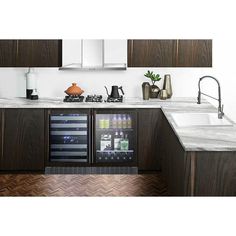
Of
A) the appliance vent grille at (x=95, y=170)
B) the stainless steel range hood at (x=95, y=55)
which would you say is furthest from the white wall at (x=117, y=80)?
the appliance vent grille at (x=95, y=170)

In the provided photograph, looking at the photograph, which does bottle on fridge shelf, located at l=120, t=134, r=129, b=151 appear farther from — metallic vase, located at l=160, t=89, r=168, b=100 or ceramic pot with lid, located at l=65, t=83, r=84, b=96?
ceramic pot with lid, located at l=65, t=83, r=84, b=96

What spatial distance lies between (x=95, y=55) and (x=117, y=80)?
537mm

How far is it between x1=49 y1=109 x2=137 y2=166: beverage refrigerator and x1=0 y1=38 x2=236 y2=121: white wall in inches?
22.6

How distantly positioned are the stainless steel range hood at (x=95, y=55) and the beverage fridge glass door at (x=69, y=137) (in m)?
0.57

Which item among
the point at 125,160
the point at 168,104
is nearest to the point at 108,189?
the point at 125,160

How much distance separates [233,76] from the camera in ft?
17.3

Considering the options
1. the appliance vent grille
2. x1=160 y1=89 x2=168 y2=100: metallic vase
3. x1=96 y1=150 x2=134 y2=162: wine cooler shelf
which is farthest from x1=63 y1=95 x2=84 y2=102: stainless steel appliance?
x1=160 y1=89 x2=168 y2=100: metallic vase

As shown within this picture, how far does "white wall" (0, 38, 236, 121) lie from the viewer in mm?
5273

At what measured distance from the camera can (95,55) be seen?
4.91 meters

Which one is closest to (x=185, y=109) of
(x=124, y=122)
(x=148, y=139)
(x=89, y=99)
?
(x=148, y=139)

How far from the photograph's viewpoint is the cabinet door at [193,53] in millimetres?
5074

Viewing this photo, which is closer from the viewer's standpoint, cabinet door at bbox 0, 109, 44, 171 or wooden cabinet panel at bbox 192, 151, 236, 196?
wooden cabinet panel at bbox 192, 151, 236, 196
